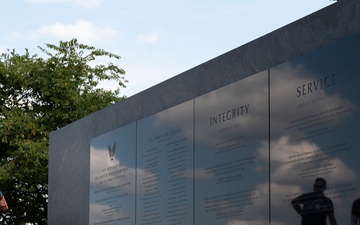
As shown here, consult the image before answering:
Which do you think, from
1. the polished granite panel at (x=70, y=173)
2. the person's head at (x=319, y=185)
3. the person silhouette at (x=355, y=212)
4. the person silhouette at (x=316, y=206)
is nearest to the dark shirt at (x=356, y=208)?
the person silhouette at (x=355, y=212)

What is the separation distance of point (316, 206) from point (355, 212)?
51 cm

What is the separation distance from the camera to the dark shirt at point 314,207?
23.6 ft

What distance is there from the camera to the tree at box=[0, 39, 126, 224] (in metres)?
21.3

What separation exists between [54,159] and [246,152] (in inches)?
205

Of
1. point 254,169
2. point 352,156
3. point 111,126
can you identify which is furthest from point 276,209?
point 111,126

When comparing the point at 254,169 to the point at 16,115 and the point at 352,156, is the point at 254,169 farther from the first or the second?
the point at 16,115

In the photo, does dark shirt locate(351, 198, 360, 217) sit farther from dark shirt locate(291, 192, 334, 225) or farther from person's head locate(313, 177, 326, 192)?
person's head locate(313, 177, 326, 192)

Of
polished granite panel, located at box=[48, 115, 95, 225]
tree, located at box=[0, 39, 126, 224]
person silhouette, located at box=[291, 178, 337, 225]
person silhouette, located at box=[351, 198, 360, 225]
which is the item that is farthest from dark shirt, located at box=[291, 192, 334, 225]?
tree, located at box=[0, 39, 126, 224]

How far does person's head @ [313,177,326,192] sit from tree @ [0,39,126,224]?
1422 cm

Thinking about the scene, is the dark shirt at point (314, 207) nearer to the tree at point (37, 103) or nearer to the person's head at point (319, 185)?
the person's head at point (319, 185)

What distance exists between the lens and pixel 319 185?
7.31 meters

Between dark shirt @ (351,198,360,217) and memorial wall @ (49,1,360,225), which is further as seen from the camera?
memorial wall @ (49,1,360,225)

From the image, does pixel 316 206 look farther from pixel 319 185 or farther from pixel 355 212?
pixel 355 212

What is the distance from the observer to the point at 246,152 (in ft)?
Answer: 27.3
